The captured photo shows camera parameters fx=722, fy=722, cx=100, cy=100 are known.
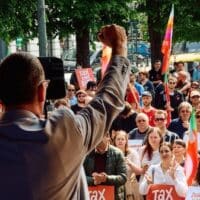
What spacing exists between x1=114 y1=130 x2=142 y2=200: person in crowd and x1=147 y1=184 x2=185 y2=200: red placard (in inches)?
16.0

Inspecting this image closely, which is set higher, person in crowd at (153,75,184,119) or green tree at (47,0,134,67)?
green tree at (47,0,134,67)

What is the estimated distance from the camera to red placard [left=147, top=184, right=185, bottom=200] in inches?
301

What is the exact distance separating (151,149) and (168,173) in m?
1.09

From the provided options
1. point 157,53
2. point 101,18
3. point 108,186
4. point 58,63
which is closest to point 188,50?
point 157,53

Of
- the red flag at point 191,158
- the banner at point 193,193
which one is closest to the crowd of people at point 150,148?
the red flag at point 191,158

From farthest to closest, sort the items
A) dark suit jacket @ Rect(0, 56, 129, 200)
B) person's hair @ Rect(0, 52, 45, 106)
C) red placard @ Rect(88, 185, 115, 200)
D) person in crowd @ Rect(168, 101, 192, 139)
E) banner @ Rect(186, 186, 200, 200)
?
person in crowd @ Rect(168, 101, 192, 139)
red placard @ Rect(88, 185, 115, 200)
banner @ Rect(186, 186, 200, 200)
person's hair @ Rect(0, 52, 45, 106)
dark suit jacket @ Rect(0, 56, 129, 200)

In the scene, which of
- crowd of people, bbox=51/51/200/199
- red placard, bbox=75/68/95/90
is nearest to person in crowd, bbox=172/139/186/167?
crowd of people, bbox=51/51/200/199

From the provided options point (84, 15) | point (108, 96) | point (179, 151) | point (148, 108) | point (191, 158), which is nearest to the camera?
point (108, 96)

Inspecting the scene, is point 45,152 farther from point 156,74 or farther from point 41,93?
point 156,74

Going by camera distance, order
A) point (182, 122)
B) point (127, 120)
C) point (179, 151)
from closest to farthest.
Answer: point (179, 151)
point (182, 122)
point (127, 120)

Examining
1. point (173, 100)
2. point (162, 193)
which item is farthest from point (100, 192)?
point (173, 100)

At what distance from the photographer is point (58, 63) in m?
2.91

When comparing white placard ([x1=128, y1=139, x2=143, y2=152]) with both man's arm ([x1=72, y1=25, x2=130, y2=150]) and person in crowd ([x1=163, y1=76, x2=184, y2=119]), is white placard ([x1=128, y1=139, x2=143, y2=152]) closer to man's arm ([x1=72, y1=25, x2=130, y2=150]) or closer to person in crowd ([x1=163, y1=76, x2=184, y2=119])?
person in crowd ([x1=163, y1=76, x2=184, y2=119])

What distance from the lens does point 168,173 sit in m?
7.69
